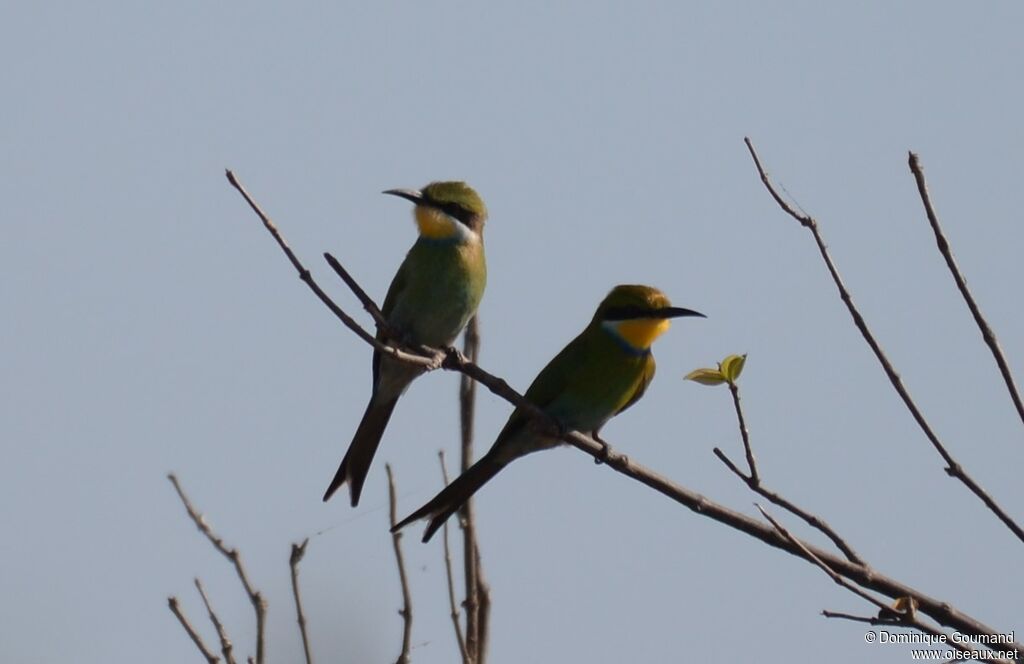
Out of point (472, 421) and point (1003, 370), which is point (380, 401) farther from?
point (1003, 370)

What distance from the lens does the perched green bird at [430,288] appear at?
4.75 m

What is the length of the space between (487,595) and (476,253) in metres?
2.18

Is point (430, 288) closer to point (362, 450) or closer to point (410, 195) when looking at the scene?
point (410, 195)

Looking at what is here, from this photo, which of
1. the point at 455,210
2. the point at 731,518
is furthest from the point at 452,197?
the point at 731,518

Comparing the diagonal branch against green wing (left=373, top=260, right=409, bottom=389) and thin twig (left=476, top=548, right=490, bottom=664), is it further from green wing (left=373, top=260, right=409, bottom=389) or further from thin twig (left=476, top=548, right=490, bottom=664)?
green wing (left=373, top=260, right=409, bottom=389)

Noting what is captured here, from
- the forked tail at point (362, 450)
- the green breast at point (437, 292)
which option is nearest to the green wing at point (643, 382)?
the green breast at point (437, 292)

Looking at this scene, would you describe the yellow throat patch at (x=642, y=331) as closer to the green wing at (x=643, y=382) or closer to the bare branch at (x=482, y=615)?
the green wing at (x=643, y=382)

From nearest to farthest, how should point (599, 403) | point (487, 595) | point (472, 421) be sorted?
1. point (487, 595)
2. point (472, 421)
3. point (599, 403)

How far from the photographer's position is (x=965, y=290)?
6.92 feet

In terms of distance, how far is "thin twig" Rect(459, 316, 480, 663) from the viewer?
287 cm

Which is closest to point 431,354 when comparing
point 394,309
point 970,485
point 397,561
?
point 394,309

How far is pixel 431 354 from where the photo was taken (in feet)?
14.3

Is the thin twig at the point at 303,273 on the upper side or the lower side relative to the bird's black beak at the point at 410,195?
lower

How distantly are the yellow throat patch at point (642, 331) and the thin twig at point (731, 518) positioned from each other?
85 cm
